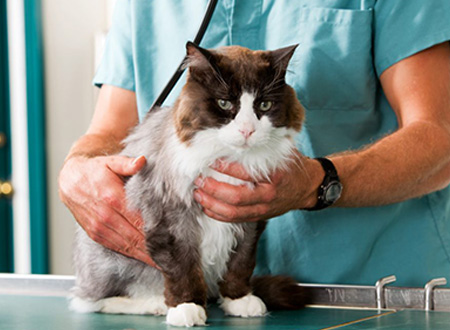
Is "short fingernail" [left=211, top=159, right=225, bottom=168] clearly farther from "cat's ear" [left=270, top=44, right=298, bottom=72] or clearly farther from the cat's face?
"cat's ear" [left=270, top=44, right=298, bottom=72]

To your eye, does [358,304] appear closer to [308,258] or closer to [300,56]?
[308,258]

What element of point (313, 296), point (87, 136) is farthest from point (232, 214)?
point (87, 136)

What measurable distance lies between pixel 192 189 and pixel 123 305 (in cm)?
34

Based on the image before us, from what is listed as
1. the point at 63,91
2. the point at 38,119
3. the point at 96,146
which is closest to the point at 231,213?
the point at 96,146

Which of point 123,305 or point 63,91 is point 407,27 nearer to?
point 123,305

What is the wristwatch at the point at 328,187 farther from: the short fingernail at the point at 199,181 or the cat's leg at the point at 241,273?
the short fingernail at the point at 199,181

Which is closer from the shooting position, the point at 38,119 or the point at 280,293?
the point at 280,293

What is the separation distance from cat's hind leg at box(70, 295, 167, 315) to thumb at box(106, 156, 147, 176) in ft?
0.96

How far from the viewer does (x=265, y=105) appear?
3.94 feet

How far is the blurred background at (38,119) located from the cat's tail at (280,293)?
2.50 meters

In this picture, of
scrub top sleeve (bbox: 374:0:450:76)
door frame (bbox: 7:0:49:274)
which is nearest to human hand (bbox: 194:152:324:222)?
scrub top sleeve (bbox: 374:0:450:76)

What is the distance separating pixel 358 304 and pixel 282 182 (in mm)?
375

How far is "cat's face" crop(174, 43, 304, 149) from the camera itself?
45.6 inches

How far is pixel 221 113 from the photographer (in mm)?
1170
